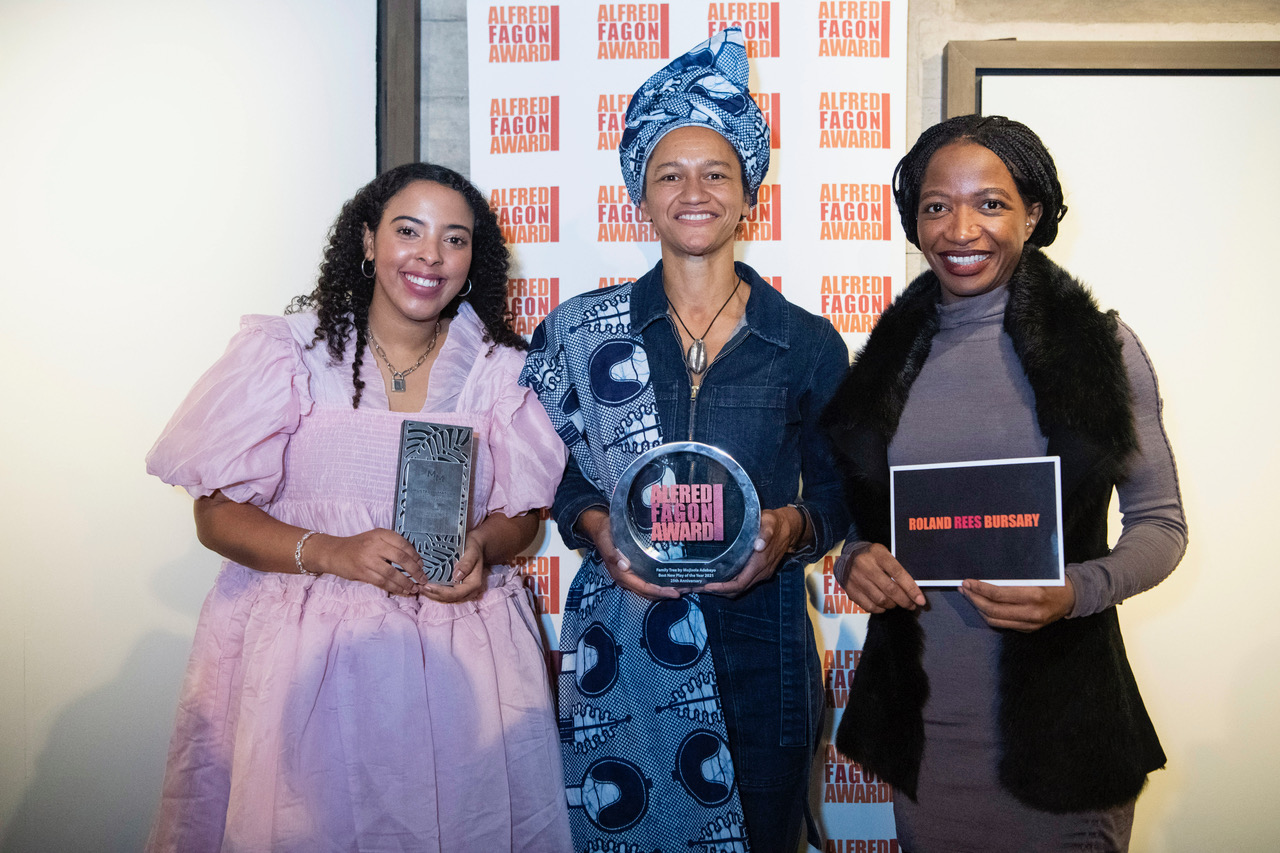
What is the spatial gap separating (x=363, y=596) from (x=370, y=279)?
0.79 metres

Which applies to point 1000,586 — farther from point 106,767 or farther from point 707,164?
point 106,767

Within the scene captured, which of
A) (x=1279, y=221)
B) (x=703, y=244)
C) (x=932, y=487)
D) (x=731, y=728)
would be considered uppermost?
(x=1279, y=221)

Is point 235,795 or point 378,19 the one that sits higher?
point 378,19

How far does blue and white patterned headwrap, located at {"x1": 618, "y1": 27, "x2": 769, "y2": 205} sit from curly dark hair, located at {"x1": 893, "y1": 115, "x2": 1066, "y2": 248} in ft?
1.19

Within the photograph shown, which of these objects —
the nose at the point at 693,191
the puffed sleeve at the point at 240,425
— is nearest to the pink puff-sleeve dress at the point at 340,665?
the puffed sleeve at the point at 240,425

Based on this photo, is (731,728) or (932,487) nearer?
(932,487)

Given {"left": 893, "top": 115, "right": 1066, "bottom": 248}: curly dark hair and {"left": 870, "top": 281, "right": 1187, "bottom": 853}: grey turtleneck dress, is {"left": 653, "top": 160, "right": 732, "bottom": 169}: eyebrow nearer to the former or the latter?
{"left": 893, "top": 115, "right": 1066, "bottom": 248}: curly dark hair

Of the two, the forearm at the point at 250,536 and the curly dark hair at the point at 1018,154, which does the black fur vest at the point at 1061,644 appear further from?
the forearm at the point at 250,536

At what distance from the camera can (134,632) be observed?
240 centimetres

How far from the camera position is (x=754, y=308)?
1767mm

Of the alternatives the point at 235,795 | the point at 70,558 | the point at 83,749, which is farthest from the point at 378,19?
the point at 83,749

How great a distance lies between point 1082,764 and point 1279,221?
6.04 ft

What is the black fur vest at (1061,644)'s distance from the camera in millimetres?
1364

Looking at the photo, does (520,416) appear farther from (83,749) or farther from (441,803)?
(83,749)
